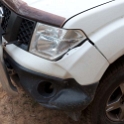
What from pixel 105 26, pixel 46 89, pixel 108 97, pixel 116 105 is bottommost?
pixel 116 105

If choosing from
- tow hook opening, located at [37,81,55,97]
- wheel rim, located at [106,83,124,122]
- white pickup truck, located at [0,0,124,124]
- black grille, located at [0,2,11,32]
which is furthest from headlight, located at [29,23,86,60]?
wheel rim, located at [106,83,124,122]

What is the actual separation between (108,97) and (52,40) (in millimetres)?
826

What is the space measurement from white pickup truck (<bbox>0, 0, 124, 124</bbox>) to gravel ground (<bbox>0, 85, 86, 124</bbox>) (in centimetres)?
84

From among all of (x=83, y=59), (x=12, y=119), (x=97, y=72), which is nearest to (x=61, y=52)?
(x=83, y=59)

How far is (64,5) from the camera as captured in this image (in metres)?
2.04

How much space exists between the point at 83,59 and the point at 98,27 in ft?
0.90

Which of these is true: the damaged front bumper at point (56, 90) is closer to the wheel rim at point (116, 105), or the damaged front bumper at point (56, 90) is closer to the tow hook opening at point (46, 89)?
the tow hook opening at point (46, 89)

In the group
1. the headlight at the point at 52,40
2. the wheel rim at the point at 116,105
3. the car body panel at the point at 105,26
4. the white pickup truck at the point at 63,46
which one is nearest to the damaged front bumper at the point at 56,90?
the white pickup truck at the point at 63,46

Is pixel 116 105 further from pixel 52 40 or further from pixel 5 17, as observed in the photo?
pixel 5 17

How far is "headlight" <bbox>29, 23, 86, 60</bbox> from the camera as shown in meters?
1.95

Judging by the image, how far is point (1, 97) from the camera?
11.0ft

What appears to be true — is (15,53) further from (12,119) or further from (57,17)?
(12,119)

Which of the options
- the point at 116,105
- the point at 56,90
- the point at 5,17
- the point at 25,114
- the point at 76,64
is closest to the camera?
the point at 76,64

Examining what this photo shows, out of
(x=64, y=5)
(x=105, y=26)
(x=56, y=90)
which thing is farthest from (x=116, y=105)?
(x=64, y=5)
